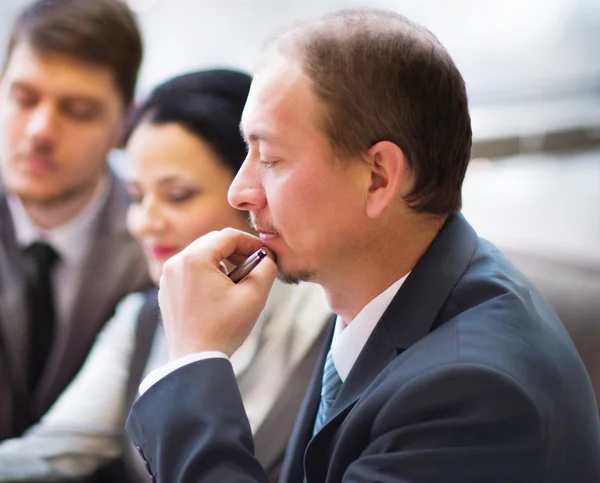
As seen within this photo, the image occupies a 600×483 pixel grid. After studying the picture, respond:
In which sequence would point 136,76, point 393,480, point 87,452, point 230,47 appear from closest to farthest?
1. point 393,480
2. point 87,452
3. point 136,76
4. point 230,47

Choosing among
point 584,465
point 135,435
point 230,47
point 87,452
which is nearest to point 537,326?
point 584,465

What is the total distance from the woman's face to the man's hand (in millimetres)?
484

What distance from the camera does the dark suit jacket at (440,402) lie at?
0.77 meters

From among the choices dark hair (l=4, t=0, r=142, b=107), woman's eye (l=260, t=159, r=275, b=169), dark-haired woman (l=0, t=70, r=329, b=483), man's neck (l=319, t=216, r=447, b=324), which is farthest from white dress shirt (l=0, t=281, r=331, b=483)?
dark hair (l=4, t=0, r=142, b=107)

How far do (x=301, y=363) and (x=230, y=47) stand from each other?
1.02 meters

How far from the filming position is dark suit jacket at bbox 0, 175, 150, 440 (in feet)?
5.76

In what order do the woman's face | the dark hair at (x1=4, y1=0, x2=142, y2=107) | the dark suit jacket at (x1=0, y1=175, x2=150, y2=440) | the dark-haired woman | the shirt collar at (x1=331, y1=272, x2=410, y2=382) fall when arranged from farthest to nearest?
1. the dark suit jacket at (x1=0, y1=175, x2=150, y2=440)
2. the dark hair at (x1=4, y1=0, x2=142, y2=107)
3. the woman's face
4. the dark-haired woman
5. the shirt collar at (x1=331, y1=272, x2=410, y2=382)

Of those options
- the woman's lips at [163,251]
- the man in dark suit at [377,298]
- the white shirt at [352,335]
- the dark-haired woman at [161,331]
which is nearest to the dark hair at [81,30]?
the dark-haired woman at [161,331]

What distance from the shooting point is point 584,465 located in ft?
2.84

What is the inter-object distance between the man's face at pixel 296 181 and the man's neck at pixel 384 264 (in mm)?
22

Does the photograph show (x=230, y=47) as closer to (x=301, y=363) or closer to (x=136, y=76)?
(x=136, y=76)

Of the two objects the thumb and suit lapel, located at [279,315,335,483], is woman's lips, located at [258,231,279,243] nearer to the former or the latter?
the thumb

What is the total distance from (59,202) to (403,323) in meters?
1.14

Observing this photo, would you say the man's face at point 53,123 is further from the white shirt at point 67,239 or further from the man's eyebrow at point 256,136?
the man's eyebrow at point 256,136
